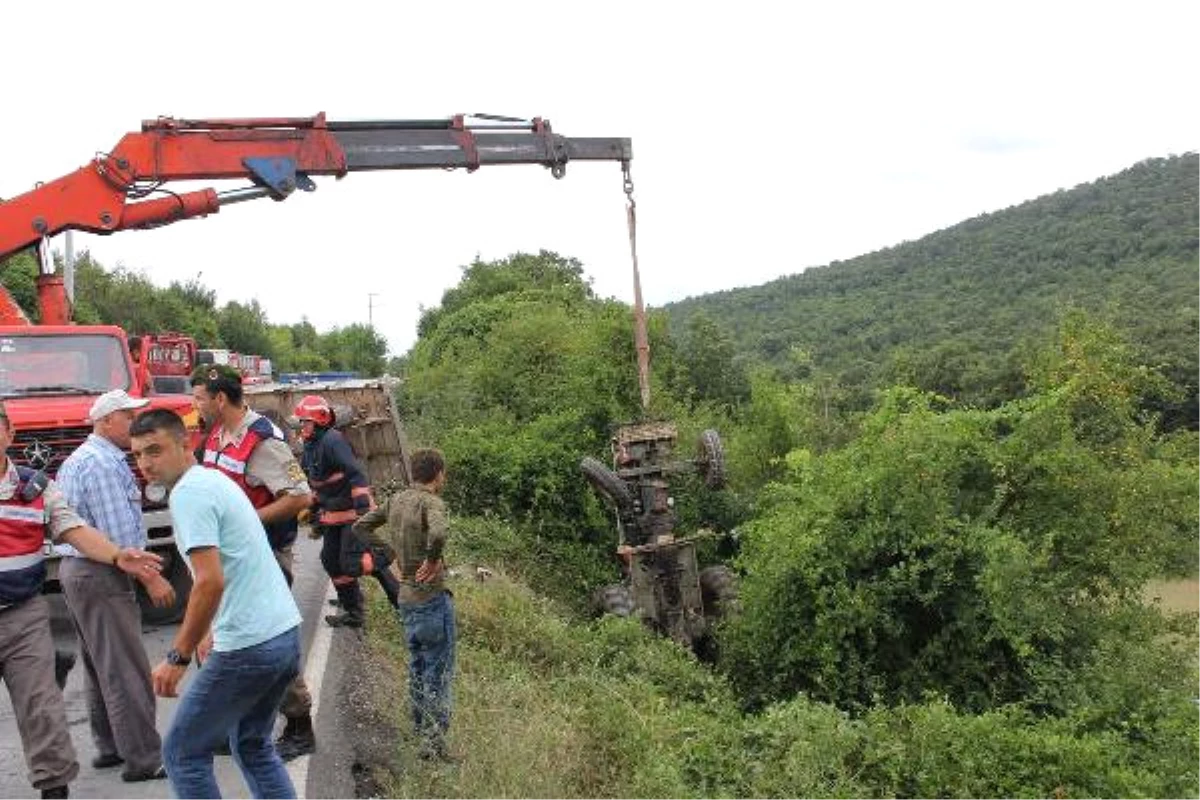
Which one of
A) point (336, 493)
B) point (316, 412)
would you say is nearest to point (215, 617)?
point (316, 412)

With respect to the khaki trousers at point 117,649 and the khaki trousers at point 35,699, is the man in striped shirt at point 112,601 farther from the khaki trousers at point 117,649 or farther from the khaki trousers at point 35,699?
the khaki trousers at point 35,699

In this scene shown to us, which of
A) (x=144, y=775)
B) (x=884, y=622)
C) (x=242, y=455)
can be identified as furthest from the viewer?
(x=884, y=622)

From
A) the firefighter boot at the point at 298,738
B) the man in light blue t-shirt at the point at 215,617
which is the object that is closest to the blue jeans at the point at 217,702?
the man in light blue t-shirt at the point at 215,617

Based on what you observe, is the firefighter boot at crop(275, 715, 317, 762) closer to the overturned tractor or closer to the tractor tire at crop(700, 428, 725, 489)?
the overturned tractor

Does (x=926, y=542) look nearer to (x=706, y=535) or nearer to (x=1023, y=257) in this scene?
(x=706, y=535)

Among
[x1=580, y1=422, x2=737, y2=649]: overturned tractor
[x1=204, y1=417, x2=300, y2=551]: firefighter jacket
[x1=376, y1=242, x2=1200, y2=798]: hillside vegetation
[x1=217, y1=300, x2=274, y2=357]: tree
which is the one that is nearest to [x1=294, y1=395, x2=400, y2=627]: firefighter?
[x1=376, y1=242, x2=1200, y2=798]: hillside vegetation

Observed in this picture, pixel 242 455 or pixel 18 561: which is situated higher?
pixel 242 455

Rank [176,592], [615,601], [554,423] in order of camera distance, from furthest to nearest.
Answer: [554,423] < [615,601] < [176,592]

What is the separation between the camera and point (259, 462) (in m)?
5.27

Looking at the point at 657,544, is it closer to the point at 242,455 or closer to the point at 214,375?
the point at 242,455

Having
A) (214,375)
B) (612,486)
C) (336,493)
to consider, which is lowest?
(612,486)

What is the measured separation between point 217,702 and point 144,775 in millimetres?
1790

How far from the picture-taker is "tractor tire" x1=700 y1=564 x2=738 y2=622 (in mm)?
11656

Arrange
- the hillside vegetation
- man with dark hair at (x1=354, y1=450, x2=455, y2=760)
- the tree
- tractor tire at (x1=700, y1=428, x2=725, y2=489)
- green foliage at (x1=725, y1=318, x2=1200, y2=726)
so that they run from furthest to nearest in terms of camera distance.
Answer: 1. the tree
2. tractor tire at (x1=700, y1=428, x2=725, y2=489)
3. green foliage at (x1=725, y1=318, x2=1200, y2=726)
4. the hillside vegetation
5. man with dark hair at (x1=354, y1=450, x2=455, y2=760)
